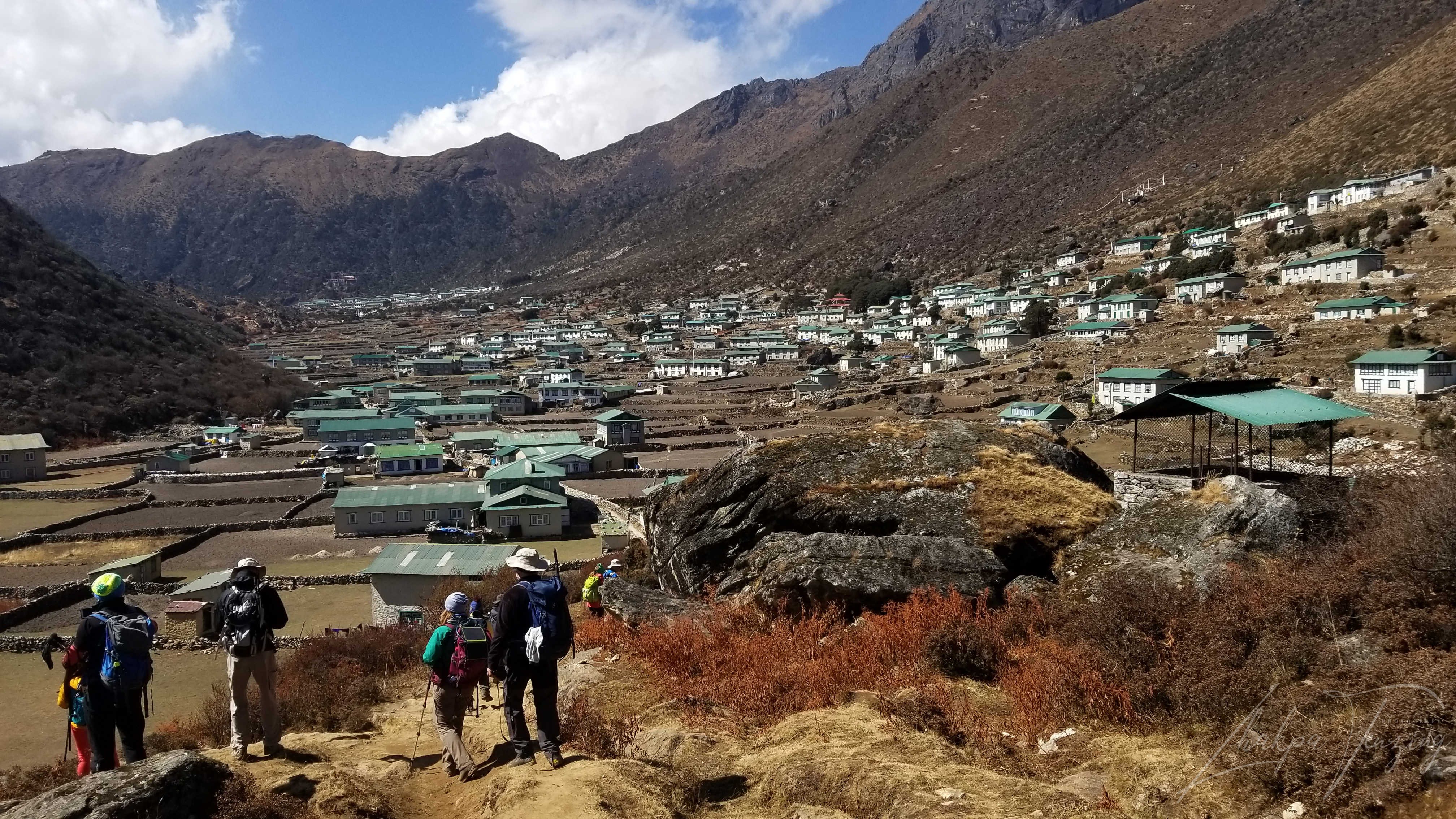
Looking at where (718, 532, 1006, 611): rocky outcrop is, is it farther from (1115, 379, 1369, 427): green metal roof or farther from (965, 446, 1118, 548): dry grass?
(1115, 379, 1369, 427): green metal roof

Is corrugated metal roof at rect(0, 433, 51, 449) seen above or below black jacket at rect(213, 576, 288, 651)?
below

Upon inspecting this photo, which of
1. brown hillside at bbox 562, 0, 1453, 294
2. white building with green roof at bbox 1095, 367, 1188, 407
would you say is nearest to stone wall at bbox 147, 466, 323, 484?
white building with green roof at bbox 1095, 367, 1188, 407

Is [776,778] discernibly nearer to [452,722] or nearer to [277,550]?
[452,722]

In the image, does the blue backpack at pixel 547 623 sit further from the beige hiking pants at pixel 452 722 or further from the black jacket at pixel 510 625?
the beige hiking pants at pixel 452 722

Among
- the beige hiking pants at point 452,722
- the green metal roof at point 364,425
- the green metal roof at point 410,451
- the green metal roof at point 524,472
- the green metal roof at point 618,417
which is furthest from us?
the green metal roof at point 364,425

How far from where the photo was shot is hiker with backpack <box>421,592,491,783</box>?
607 cm

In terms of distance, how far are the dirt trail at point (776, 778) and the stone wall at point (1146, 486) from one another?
5.60 m

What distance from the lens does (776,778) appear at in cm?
564

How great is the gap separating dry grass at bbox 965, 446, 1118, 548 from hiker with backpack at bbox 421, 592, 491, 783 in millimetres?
6557

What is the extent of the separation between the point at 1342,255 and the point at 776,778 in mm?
67543

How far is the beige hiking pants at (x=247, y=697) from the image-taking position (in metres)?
6.27

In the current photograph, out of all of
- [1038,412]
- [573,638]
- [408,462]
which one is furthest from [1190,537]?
[408,462]

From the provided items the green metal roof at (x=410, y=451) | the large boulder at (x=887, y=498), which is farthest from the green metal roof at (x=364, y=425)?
the large boulder at (x=887, y=498)

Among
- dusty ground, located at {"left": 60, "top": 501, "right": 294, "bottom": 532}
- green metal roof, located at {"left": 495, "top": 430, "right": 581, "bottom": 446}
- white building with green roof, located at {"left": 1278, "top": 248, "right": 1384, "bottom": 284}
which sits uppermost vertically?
white building with green roof, located at {"left": 1278, "top": 248, "right": 1384, "bottom": 284}
